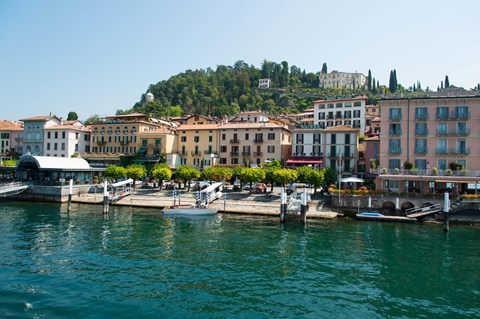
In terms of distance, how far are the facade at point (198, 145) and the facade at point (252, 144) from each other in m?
1.82

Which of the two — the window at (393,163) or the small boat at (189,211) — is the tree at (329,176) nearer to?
the window at (393,163)

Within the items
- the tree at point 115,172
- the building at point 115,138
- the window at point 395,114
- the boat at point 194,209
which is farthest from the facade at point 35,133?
the window at point 395,114

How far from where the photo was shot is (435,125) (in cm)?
5681

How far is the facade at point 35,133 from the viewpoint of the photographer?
310ft

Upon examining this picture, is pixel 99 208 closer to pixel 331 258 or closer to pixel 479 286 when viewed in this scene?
pixel 331 258

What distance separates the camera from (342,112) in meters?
96.4

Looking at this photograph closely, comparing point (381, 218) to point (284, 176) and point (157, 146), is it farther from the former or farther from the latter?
point (157, 146)

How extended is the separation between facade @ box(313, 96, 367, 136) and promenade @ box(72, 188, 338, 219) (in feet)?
137

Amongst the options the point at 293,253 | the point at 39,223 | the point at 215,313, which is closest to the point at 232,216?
the point at 293,253

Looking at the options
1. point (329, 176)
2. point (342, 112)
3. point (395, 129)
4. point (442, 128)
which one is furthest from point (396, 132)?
point (342, 112)

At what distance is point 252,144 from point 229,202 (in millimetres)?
24238

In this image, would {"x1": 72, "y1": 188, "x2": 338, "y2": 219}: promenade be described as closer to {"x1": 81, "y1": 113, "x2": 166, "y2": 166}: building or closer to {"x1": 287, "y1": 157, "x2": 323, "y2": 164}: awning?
{"x1": 287, "y1": 157, "x2": 323, "y2": 164}: awning

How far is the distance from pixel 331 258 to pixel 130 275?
15570mm

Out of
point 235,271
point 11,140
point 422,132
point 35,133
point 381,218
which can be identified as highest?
point 35,133
